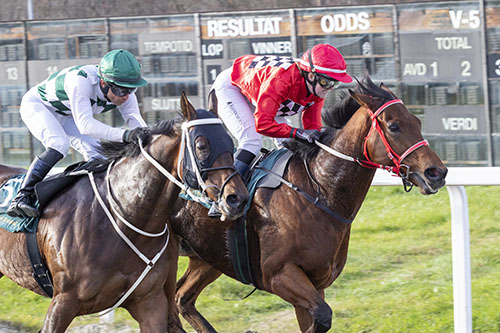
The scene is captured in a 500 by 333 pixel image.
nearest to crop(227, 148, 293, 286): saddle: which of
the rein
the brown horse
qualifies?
the brown horse

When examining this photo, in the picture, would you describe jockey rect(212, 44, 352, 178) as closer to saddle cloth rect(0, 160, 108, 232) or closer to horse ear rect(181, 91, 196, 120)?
horse ear rect(181, 91, 196, 120)

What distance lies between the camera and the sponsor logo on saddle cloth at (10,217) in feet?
15.0

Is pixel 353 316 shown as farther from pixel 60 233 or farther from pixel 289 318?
pixel 60 233

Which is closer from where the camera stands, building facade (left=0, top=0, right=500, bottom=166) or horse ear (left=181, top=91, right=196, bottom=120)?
horse ear (left=181, top=91, right=196, bottom=120)

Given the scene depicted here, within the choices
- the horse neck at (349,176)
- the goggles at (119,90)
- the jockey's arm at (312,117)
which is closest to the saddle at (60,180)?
the goggles at (119,90)

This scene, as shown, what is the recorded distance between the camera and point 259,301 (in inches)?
250

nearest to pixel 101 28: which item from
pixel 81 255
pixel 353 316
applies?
pixel 353 316

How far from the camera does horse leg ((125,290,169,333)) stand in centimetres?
436

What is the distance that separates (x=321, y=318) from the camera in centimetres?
455

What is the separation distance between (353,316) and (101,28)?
4850mm

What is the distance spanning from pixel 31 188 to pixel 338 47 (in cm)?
477

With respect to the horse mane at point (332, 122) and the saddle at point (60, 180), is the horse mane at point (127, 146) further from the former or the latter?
the horse mane at point (332, 122)

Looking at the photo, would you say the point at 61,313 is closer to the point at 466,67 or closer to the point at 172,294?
the point at 172,294

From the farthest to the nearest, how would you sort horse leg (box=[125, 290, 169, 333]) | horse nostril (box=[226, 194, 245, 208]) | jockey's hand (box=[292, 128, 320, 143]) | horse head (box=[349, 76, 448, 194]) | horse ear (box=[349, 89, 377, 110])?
jockey's hand (box=[292, 128, 320, 143]), horse ear (box=[349, 89, 377, 110]), horse head (box=[349, 76, 448, 194]), horse leg (box=[125, 290, 169, 333]), horse nostril (box=[226, 194, 245, 208])
